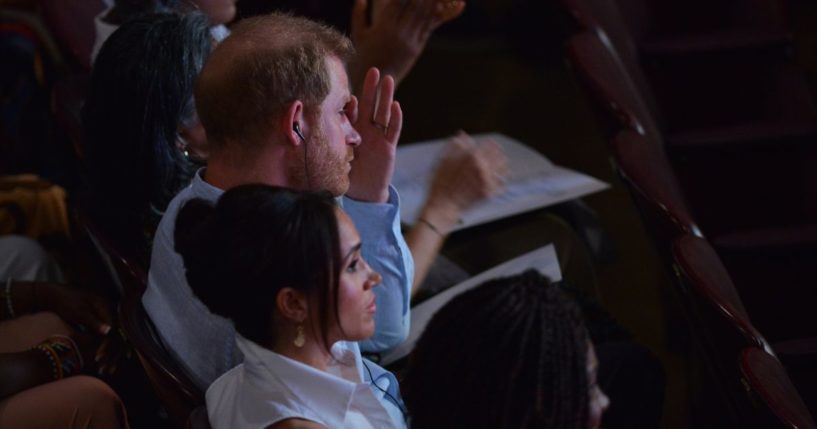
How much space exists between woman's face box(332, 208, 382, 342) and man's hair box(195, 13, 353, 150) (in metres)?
0.31

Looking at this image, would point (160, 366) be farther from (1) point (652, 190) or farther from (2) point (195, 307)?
(1) point (652, 190)

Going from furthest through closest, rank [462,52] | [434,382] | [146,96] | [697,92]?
1. [462,52]
2. [697,92]
3. [146,96]
4. [434,382]

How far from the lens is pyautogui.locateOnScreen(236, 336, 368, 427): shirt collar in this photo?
1.27 m

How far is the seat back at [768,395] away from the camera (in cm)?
141

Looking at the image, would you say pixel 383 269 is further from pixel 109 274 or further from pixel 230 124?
pixel 109 274

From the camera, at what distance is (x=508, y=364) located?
1.16m

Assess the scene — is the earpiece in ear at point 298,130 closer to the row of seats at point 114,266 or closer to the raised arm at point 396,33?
the row of seats at point 114,266

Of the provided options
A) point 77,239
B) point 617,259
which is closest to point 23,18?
point 77,239

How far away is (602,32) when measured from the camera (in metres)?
2.63

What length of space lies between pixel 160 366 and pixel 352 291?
0.29 meters

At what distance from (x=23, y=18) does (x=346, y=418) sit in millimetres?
2509

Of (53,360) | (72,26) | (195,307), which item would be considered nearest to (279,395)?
(195,307)

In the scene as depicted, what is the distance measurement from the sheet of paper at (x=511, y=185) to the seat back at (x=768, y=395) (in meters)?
0.65

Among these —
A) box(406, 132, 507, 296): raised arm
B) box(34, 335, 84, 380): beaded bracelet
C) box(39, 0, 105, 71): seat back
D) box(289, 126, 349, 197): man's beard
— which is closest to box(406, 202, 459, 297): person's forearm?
box(406, 132, 507, 296): raised arm
